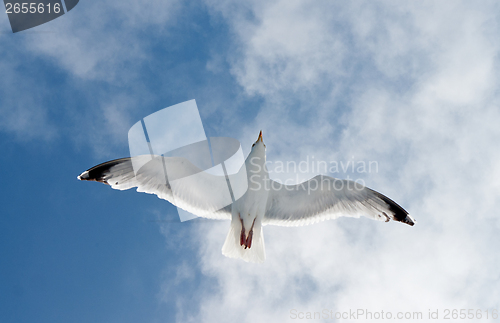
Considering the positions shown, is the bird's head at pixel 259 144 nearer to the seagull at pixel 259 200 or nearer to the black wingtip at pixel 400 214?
the seagull at pixel 259 200

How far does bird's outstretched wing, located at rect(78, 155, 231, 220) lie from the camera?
4.84m

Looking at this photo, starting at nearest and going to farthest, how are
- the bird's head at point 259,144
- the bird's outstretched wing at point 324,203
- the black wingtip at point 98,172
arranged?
the black wingtip at point 98,172, the bird's outstretched wing at point 324,203, the bird's head at point 259,144

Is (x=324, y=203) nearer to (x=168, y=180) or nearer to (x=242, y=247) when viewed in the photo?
(x=242, y=247)

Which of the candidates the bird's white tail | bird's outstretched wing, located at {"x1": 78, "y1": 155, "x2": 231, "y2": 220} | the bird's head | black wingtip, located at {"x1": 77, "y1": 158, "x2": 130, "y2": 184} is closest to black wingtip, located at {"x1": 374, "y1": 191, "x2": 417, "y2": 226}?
the bird's white tail

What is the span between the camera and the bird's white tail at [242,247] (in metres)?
5.15

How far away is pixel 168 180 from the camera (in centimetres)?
509

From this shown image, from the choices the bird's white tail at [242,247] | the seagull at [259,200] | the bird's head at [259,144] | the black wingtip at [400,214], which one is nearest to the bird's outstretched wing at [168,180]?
the seagull at [259,200]

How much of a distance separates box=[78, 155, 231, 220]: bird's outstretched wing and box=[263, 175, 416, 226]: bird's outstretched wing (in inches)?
37.9

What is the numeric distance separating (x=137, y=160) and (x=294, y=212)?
9.80ft

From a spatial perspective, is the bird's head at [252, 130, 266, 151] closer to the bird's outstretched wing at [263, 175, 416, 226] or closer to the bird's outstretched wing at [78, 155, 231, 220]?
the bird's outstretched wing at [263, 175, 416, 226]

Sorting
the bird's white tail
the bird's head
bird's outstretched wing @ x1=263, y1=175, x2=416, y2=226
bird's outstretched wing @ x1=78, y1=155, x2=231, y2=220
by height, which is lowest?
the bird's white tail

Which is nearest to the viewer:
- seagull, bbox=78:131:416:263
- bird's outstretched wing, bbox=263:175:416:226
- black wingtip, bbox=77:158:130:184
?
black wingtip, bbox=77:158:130:184

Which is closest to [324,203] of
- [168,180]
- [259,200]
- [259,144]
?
[259,200]

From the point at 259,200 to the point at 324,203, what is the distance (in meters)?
1.22
